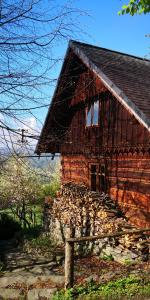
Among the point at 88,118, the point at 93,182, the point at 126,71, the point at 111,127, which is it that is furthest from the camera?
the point at 88,118

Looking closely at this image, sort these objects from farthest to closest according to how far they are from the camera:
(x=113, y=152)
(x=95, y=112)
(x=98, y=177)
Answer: (x=95, y=112) → (x=98, y=177) → (x=113, y=152)

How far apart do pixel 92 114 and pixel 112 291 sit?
9659 mm

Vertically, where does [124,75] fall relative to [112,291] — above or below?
above

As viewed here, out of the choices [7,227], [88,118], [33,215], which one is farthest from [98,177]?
[33,215]

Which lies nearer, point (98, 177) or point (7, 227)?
point (98, 177)

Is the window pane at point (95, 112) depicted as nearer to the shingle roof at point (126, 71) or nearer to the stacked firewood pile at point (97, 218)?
the shingle roof at point (126, 71)

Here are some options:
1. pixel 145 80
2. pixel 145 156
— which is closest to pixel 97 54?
pixel 145 80

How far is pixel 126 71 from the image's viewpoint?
14.9 m

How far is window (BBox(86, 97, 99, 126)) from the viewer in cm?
1598

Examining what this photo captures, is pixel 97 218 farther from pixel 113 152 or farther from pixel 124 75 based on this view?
pixel 124 75

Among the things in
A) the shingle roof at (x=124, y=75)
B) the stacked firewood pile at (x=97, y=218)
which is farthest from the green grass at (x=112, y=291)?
the shingle roof at (x=124, y=75)

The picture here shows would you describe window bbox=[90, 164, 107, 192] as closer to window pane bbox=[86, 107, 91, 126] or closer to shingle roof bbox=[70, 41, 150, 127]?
window pane bbox=[86, 107, 91, 126]

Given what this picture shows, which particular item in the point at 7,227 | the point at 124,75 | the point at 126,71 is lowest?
the point at 7,227

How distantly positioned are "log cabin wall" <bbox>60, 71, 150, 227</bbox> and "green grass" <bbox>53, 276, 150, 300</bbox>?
4.15m
